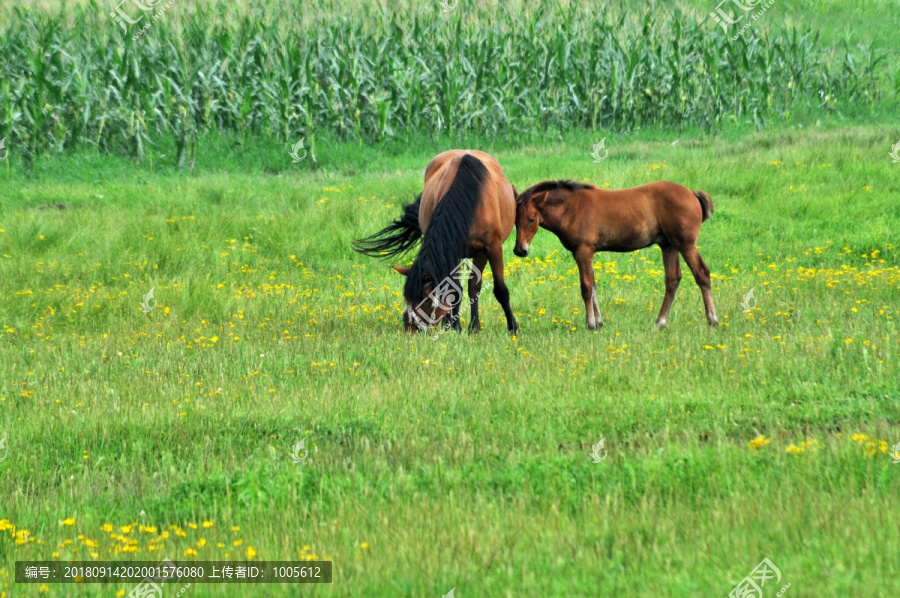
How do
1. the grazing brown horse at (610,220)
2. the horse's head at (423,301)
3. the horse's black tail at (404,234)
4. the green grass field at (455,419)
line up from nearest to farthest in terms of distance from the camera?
1. the green grass field at (455,419)
2. the horse's head at (423,301)
3. the grazing brown horse at (610,220)
4. the horse's black tail at (404,234)

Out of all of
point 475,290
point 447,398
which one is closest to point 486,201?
point 475,290

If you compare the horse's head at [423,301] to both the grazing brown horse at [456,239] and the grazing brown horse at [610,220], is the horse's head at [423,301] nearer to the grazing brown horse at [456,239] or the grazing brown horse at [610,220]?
the grazing brown horse at [456,239]

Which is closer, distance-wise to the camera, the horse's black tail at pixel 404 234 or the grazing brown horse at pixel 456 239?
the grazing brown horse at pixel 456 239

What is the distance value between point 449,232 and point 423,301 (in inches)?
28.4

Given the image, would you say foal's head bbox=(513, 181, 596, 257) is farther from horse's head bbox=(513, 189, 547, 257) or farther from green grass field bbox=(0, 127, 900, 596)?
green grass field bbox=(0, 127, 900, 596)

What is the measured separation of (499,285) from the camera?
9430 millimetres

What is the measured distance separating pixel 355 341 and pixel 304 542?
4835mm

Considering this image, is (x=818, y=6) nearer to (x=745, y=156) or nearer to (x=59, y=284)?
(x=745, y=156)

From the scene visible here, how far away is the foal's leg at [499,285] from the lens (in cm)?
945

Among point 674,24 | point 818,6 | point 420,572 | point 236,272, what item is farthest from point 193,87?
point 818,6

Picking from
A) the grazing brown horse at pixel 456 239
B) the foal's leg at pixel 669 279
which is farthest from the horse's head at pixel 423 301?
the foal's leg at pixel 669 279

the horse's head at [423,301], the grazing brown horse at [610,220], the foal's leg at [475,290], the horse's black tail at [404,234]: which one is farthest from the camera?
the horse's black tail at [404,234]

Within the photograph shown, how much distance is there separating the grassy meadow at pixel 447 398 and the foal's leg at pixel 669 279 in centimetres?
14

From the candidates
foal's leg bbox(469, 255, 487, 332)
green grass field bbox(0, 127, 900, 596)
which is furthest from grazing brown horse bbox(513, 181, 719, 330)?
foal's leg bbox(469, 255, 487, 332)
